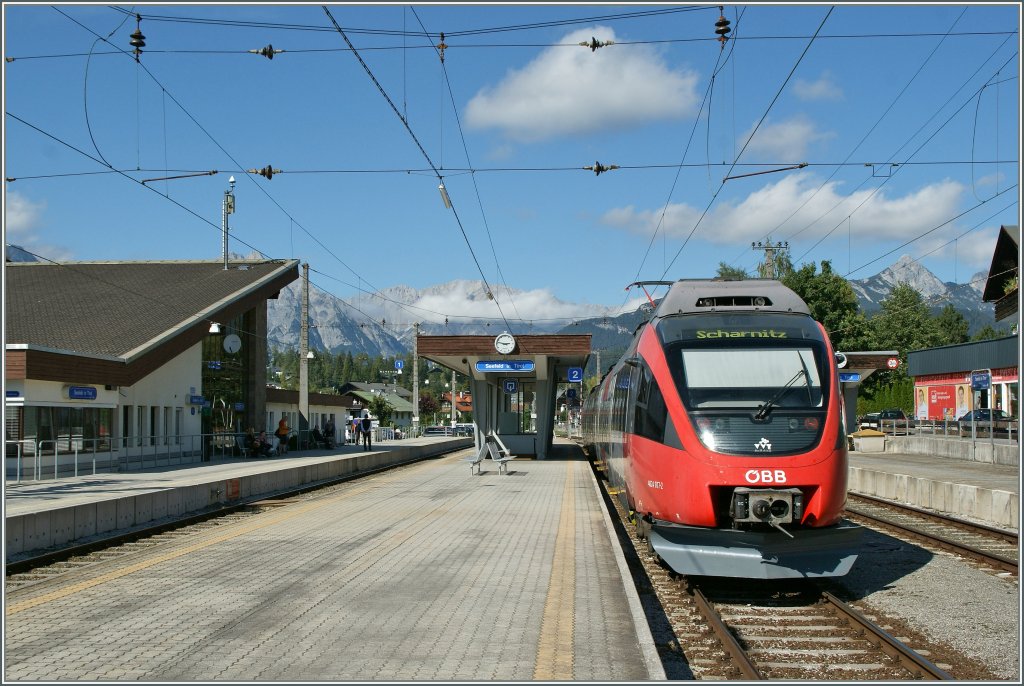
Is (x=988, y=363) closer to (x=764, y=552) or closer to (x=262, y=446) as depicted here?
(x=262, y=446)

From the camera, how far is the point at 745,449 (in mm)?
9672

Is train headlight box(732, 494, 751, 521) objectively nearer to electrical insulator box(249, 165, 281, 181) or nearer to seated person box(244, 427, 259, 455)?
electrical insulator box(249, 165, 281, 181)

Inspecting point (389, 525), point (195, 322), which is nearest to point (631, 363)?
point (389, 525)

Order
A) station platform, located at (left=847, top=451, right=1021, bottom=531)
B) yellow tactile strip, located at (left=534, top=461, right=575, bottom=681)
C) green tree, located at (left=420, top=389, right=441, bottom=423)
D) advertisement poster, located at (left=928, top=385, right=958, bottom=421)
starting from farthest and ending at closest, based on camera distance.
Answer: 1. green tree, located at (left=420, top=389, right=441, bottom=423)
2. advertisement poster, located at (left=928, top=385, right=958, bottom=421)
3. station platform, located at (left=847, top=451, right=1021, bottom=531)
4. yellow tactile strip, located at (left=534, top=461, right=575, bottom=681)

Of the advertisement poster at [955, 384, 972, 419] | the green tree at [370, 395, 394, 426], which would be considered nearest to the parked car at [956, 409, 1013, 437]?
the advertisement poster at [955, 384, 972, 419]

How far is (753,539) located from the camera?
372 inches

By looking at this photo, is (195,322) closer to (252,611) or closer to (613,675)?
(252,611)

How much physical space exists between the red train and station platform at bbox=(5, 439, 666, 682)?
1.05 metres

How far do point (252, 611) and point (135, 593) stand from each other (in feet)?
5.14

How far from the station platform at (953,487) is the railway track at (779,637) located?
445 cm

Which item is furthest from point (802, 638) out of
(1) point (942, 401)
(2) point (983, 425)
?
(1) point (942, 401)

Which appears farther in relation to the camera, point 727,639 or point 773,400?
point 773,400

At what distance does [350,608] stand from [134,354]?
79.5 ft

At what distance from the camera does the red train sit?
9.52 meters
